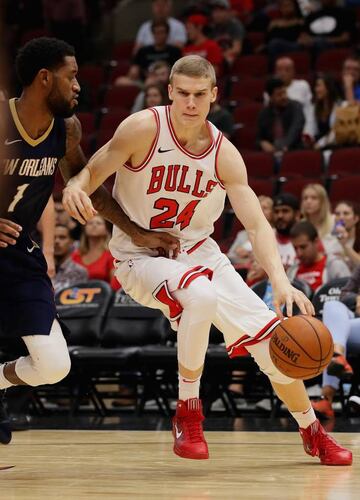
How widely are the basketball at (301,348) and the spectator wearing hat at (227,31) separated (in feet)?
28.4

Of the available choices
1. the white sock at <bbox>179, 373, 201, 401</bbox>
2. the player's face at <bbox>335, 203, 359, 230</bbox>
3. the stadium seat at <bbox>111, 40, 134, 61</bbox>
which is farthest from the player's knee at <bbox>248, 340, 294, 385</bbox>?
the stadium seat at <bbox>111, 40, 134, 61</bbox>

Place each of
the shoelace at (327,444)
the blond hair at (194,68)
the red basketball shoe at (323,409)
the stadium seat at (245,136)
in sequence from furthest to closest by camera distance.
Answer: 1. the stadium seat at (245,136)
2. the red basketball shoe at (323,409)
3. the shoelace at (327,444)
4. the blond hair at (194,68)

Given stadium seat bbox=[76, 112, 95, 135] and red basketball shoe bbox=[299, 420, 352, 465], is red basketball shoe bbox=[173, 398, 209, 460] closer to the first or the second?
red basketball shoe bbox=[299, 420, 352, 465]

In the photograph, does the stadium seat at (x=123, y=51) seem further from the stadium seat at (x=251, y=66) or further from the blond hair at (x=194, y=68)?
the blond hair at (x=194, y=68)

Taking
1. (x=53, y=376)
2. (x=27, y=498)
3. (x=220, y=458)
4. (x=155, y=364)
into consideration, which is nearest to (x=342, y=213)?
(x=155, y=364)

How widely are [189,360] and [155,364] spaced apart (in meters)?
3.01

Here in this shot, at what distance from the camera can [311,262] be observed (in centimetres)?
819

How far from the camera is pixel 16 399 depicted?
724 cm

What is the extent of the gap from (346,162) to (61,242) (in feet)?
9.13

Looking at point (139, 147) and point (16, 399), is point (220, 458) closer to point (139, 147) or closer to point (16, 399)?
point (139, 147)

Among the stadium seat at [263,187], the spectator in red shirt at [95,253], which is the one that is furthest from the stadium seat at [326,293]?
the spectator in red shirt at [95,253]

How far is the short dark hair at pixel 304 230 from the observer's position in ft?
26.2

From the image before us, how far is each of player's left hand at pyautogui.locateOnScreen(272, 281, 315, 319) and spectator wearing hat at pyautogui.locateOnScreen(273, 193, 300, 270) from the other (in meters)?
3.84

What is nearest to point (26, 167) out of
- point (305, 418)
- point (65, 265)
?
point (305, 418)
